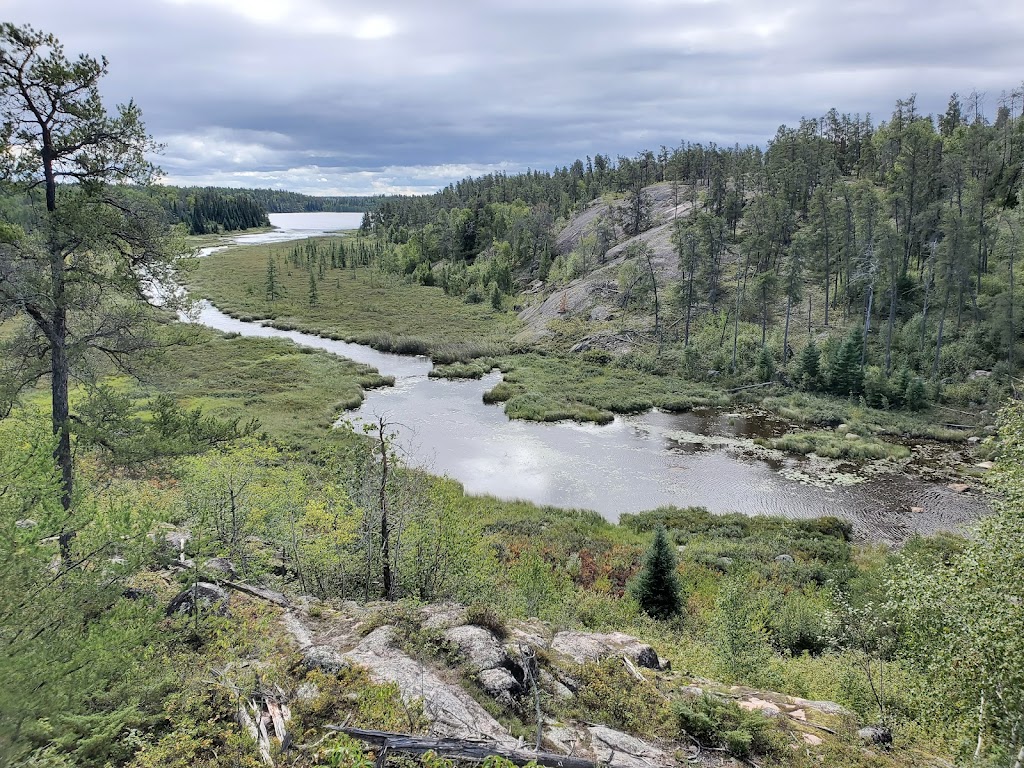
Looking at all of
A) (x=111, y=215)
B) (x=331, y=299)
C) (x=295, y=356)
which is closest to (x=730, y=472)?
(x=111, y=215)

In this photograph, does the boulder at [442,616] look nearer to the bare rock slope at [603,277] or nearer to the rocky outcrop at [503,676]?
the rocky outcrop at [503,676]

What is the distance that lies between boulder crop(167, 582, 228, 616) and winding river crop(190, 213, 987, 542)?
45.6 feet

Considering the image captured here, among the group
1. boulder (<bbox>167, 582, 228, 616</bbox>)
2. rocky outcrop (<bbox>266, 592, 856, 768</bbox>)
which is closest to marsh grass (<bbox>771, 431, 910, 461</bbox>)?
rocky outcrop (<bbox>266, 592, 856, 768</bbox>)

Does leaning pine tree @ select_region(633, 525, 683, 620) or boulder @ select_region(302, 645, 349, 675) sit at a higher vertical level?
boulder @ select_region(302, 645, 349, 675)

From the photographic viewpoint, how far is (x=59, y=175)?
10812 millimetres

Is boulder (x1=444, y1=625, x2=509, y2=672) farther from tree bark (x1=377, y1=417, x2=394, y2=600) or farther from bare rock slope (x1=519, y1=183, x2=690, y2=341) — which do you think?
bare rock slope (x1=519, y1=183, x2=690, y2=341)

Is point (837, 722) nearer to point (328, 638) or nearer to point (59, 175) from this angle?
point (328, 638)

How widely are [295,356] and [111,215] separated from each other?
151 feet

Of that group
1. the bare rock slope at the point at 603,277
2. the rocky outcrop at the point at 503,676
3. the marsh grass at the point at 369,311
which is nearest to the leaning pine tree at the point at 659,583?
the rocky outcrop at the point at 503,676

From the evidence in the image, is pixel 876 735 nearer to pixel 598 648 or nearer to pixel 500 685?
pixel 598 648

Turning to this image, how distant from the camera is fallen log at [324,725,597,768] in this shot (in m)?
6.48

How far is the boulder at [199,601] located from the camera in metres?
9.12

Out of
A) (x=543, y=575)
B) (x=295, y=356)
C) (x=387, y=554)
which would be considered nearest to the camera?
(x=387, y=554)

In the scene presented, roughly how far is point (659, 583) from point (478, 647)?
10.0m
